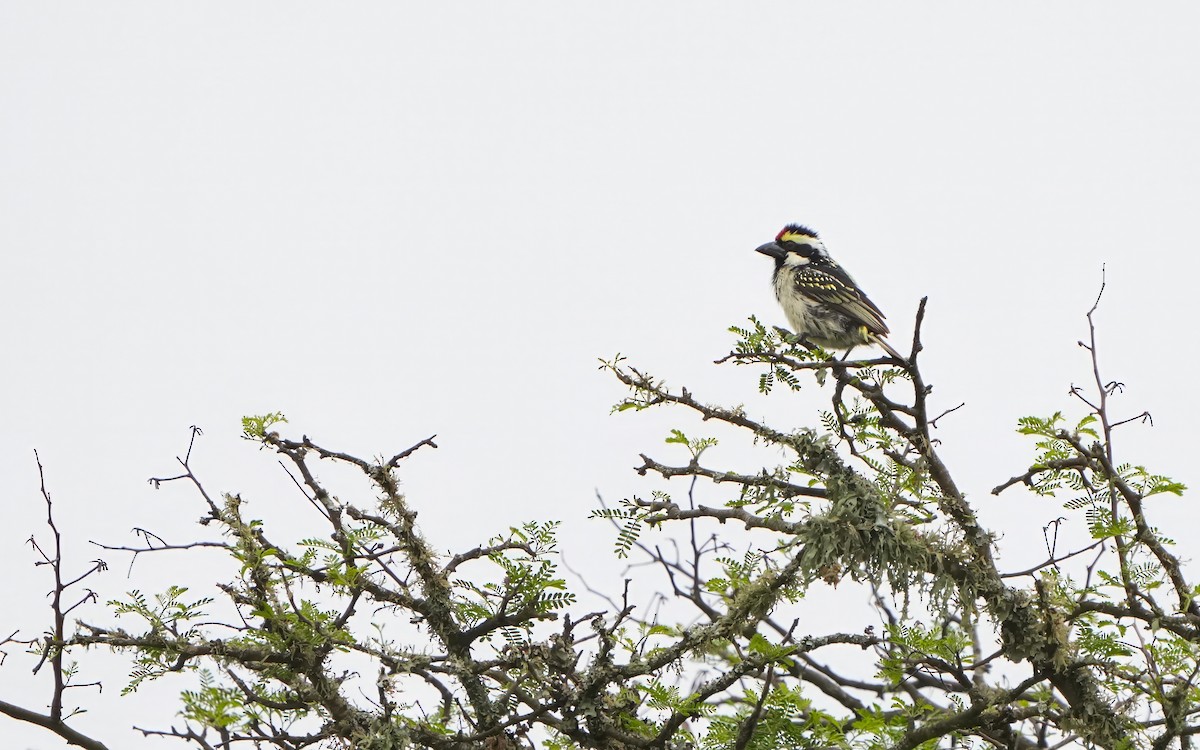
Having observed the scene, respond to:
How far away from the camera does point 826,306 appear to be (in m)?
7.38

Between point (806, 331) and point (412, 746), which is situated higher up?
point (806, 331)

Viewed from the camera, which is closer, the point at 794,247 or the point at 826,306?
the point at 826,306

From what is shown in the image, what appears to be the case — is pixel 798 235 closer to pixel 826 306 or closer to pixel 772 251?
pixel 772 251

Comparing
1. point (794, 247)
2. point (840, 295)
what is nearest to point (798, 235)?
point (794, 247)

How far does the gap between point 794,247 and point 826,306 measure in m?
1.58

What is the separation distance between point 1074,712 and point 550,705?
1.98 metres

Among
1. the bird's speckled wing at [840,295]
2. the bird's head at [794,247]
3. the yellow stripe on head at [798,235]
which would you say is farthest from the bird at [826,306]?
the yellow stripe on head at [798,235]

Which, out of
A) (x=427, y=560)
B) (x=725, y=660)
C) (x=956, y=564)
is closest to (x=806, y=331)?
(x=725, y=660)

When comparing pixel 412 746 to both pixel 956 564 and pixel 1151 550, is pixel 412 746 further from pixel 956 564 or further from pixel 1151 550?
pixel 1151 550

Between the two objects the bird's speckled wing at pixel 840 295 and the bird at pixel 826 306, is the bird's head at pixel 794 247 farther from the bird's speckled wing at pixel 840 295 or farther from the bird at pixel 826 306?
the bird's speckled wing at pixel 840 295

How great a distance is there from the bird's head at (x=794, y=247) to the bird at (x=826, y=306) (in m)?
0.20

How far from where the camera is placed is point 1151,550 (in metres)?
4.07

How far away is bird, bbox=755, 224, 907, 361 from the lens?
7.24m

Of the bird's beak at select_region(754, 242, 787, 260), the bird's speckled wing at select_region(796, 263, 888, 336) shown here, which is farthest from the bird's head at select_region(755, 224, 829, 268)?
the bird's speckled wing at select_region(796, 263, 888, 336)
